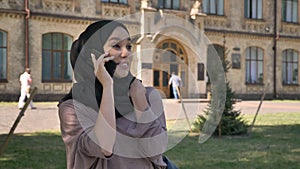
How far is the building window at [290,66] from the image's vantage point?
2791cm

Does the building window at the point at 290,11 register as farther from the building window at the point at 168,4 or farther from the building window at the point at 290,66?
the building window at the point at 168,4

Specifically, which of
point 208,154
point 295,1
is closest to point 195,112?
point 208,154

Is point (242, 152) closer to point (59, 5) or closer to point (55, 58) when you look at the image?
point (55, 58)

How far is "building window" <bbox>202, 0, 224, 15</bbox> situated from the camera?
25.1m

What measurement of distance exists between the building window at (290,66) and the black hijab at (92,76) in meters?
27.6

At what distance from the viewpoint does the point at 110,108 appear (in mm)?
1602

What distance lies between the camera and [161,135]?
173 cm

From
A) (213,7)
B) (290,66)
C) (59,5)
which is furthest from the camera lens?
(290,66)

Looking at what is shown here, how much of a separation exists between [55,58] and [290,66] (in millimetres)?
16358

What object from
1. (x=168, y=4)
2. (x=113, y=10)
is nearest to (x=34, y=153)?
(x=113, y=10)

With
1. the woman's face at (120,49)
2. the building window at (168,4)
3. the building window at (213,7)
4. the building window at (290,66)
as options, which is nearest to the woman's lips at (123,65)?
the woman's face at (120,49)

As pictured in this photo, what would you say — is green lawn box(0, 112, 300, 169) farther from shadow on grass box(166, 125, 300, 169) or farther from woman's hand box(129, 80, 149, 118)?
woman's hand box(129, 80, 149, 118)

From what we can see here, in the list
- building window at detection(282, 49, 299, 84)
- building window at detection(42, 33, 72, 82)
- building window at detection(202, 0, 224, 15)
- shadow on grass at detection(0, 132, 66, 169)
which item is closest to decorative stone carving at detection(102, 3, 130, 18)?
building window at detection(42, 33, 72, 82)

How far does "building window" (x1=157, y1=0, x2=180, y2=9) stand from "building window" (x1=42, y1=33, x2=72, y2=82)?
5.75 meters
